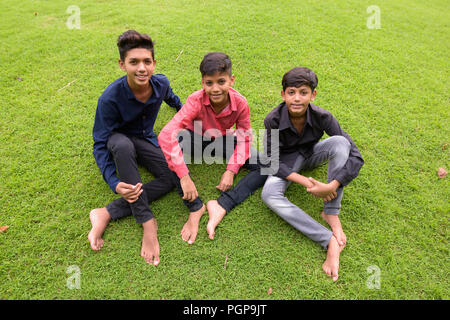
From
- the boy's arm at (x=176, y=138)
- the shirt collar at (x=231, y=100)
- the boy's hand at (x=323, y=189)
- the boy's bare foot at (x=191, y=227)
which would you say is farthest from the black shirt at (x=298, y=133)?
the boy's bare foot at (x=191, y=227)

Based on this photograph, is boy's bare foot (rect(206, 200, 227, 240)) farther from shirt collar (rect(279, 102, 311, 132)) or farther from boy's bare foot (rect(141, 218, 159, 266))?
shirt collar (rect(279, 102, 311, 132))

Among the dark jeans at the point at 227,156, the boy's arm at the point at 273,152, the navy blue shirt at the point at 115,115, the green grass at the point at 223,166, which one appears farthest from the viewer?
the dark jeans at the point at 227,156

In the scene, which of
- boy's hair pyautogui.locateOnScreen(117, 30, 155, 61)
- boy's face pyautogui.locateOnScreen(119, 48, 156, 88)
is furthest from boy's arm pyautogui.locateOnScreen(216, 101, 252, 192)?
Answer: boy's hair pyautogui.locateOnScreen(117, 30, 155, 61)

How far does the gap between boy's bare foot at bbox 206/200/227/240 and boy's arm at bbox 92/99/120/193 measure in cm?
83

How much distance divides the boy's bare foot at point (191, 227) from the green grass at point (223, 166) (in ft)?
0.19

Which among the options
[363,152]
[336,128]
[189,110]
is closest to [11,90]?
[189,110]

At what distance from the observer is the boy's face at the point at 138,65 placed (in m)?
2.40

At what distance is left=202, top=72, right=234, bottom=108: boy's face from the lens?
2439mm

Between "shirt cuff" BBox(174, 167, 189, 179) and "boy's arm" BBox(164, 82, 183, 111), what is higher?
"boy's arm" BBox(164, 82, 183, 111)

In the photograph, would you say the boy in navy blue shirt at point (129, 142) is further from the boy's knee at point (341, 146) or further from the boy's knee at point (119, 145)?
the boy's knee at point (341, 146)

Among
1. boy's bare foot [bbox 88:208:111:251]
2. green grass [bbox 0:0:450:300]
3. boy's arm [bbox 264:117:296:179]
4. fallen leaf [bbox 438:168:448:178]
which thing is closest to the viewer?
green grass [bbox 0:0:450:300]

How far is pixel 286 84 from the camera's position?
243 cm
